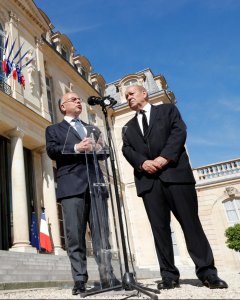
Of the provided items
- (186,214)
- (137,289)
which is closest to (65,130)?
(186,214)

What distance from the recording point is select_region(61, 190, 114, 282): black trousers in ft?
10.6

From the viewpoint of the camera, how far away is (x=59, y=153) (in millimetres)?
3650

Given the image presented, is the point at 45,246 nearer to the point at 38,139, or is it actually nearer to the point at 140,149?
the point at 38,139

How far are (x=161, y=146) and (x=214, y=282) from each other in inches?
56.5

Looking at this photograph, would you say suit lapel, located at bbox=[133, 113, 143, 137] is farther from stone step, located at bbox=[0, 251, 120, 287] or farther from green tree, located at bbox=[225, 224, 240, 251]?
green tree, located at bbox=[225, 224, 240, 251]

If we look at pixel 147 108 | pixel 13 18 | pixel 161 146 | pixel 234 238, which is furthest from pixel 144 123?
pixel 234 238

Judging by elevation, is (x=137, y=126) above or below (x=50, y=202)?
below

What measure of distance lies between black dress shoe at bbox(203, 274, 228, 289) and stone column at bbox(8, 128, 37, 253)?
8165 mm

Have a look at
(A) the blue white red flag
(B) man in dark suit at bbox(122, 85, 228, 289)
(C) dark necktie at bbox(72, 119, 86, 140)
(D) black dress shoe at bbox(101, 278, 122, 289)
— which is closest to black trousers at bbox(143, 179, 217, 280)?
(B) man in dark suit at bbox(122, 85, 228, 289)

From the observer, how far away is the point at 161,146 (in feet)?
11.7

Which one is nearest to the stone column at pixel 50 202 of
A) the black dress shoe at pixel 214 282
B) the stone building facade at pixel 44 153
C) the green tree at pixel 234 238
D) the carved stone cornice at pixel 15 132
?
the stone building facade at pixel 44 153

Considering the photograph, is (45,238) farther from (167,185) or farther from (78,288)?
(167,185)

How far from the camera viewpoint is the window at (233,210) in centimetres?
1930

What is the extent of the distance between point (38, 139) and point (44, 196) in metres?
2.25
